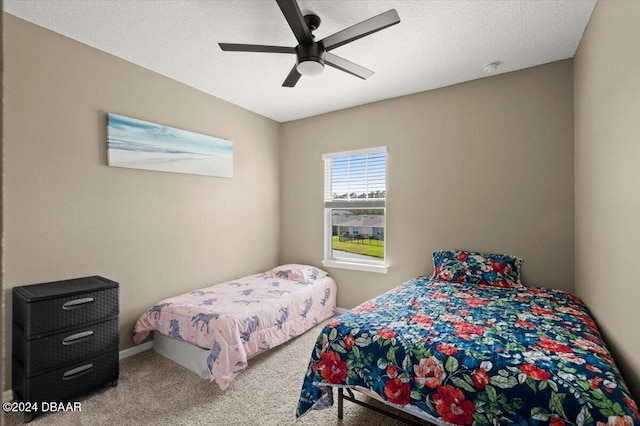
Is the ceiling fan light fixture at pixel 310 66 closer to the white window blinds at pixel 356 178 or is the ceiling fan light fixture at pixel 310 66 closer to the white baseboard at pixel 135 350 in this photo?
the white window blinds at pixel 356 178

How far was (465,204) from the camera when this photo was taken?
3402mm

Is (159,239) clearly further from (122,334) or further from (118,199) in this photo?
(122,334)

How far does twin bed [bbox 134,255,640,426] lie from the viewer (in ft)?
5.01

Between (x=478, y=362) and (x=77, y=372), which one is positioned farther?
(x=77, y=372)

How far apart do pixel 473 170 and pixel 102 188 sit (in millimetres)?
3436

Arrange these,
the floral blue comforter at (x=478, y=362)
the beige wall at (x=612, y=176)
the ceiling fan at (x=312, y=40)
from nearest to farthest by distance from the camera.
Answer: the floral blue comforter at (x=478, y=362), the beige wall at (x=612, y=176), the ceiling fan at (x=312, y=40)

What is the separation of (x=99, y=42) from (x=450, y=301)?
11.4 ft

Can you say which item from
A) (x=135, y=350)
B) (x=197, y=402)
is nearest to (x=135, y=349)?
(x=135, y=350)

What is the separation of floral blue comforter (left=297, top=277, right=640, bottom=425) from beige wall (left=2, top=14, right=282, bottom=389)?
2.00 metres

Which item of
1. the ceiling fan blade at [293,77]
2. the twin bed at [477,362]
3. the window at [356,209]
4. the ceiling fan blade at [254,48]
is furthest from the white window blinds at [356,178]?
the ceiling fan blade at [254,48]

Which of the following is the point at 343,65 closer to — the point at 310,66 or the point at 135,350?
the point at 310,66

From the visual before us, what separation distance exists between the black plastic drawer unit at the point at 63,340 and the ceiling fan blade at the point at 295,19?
89.7 inches

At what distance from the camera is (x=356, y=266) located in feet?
13.5

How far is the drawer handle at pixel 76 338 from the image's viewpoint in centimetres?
234
